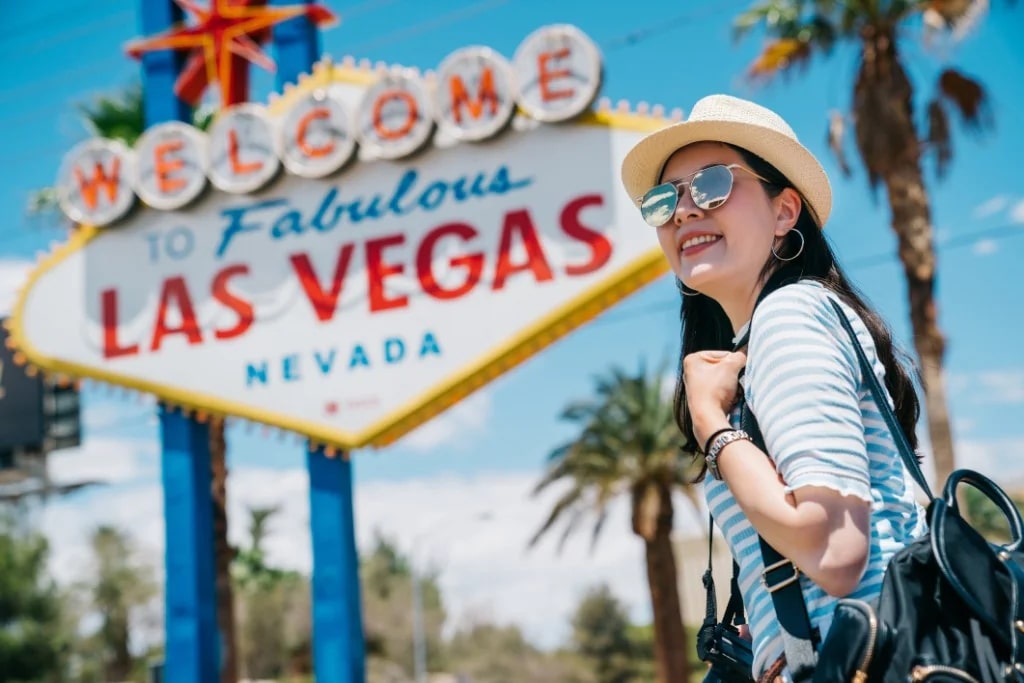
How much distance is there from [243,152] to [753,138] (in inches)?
348

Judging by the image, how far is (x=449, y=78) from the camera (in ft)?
32.0

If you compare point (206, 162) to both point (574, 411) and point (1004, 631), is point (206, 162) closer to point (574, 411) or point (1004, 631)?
point (1004, 631)

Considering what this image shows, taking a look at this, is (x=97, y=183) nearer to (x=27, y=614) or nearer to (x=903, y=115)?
(x=903, y=115)

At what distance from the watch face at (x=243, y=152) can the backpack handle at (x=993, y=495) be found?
29.6 ft

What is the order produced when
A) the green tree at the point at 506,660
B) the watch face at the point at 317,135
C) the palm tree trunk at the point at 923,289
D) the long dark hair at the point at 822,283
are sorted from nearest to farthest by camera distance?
the long dark hair at the point at 822,283
the watch face at the point at 317,135
the palm tree trunk at the point at 923,289
the green tree at the point at 506,660

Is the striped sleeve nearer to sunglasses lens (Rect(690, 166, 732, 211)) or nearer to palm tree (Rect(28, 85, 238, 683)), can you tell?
sunglasses lens (Rect(690, 166, 732, 211))

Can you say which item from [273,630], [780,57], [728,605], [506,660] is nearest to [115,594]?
[273,630]

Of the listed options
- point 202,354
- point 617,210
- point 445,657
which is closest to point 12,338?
point 202,354

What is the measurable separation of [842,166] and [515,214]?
718 cm

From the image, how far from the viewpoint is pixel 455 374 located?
369 inches

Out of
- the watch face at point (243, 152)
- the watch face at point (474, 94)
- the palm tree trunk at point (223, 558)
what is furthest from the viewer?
the palm tree trunk at point (223, 558)

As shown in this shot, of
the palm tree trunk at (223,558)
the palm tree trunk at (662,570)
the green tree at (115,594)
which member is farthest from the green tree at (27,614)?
the palm tree trunk at (662,570)

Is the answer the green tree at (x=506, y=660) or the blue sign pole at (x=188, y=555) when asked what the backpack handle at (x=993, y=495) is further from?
the green tree at (x=506, y=660)

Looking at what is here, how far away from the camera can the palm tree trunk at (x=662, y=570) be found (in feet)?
64.9
